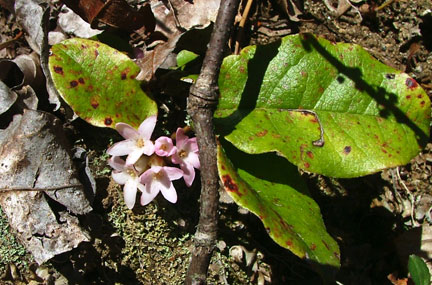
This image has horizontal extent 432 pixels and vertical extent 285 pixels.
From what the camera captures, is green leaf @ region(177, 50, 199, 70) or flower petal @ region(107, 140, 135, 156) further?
green leaf @ region(177, 50, 199, 70)

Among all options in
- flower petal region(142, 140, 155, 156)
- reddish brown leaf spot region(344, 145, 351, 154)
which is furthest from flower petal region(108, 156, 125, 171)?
reddish brown leaf spot region(344, 145, 351, 154)

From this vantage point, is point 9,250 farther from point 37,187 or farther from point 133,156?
point 133,156

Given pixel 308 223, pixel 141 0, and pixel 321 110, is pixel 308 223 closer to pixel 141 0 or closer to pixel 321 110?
pixel 321 110

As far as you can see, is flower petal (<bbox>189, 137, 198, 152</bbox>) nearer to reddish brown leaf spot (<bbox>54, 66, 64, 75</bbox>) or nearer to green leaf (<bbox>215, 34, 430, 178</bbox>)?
green leaf (<bbox>215, 34, 430, 178</bbox>)

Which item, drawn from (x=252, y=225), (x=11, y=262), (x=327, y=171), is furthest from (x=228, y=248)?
(x=11, y=262)

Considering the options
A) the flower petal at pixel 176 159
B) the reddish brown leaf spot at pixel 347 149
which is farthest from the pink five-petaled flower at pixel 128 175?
the reddish brown leaf spot at pixel 347 149

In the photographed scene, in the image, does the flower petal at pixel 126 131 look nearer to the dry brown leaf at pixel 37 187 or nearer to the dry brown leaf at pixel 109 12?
the dry brown leaf at pixel 37 187
